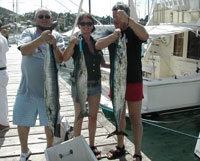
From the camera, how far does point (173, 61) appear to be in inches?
407

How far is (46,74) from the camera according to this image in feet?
8.87

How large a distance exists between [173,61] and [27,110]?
8145mm

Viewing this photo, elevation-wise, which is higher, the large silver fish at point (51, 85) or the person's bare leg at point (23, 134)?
the large silver fish at point (51, 85)

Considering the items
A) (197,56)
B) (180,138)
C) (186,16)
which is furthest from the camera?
(186,16)

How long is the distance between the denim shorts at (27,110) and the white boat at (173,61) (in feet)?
15.7

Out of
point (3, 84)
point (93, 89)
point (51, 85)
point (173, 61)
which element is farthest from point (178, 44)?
point (51, 85)

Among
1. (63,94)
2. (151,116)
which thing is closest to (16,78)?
(63,94)

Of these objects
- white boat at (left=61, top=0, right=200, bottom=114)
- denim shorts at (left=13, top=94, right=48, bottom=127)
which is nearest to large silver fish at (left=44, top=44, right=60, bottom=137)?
denim shorts at (left=13, top=94, right=48, bottom=127)

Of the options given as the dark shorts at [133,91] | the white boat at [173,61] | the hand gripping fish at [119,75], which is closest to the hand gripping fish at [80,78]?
the hand gripping fish at [119,75]

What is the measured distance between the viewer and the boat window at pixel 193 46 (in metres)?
9.30

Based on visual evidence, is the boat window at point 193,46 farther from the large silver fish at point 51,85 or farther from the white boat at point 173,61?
the large silver fish at point 51,85

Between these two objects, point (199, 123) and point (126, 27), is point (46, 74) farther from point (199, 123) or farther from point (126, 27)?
point (199, 123)

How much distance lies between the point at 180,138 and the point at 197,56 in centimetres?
337

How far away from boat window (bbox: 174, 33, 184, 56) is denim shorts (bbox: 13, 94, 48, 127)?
7.92 metres
